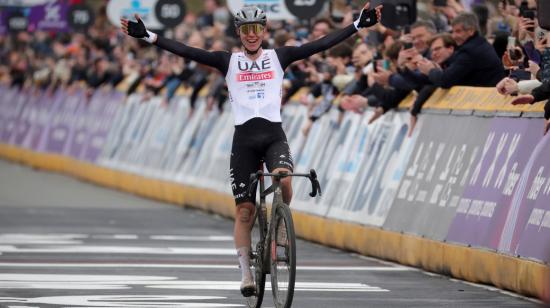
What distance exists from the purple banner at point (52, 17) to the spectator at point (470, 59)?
83.0 ft

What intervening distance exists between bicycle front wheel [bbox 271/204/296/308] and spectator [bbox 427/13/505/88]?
487 centimetres

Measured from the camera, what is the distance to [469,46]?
56.2 feet

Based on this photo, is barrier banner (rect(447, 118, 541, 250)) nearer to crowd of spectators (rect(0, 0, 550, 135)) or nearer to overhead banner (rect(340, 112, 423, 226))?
crowd of spectators (rect(0, 0, 550, 135))

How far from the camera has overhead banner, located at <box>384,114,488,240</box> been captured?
16.3 metres

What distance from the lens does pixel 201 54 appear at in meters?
13.6

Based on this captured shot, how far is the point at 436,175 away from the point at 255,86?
3.88 metres

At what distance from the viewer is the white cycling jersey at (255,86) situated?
530 inches

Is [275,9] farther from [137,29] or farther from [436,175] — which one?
[137,29]

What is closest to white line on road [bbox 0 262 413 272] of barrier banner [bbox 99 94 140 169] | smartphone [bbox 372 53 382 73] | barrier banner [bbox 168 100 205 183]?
smartphone [bbox 372 53 382 73]

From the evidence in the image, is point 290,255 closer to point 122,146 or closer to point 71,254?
point 71,254

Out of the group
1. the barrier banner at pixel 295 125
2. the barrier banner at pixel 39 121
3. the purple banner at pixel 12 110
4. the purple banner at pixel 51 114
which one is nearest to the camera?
the barrier banner at pixel 295 125

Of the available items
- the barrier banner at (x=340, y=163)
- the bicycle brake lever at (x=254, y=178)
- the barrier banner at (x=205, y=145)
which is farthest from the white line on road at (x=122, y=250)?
the barrier banner at (x=205, y=145)

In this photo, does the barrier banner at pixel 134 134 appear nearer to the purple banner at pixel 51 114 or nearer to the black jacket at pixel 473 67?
the purple banner at pixel 51 114

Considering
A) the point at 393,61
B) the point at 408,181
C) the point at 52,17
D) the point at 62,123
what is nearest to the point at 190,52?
the point at 408,181
